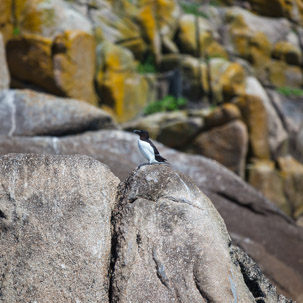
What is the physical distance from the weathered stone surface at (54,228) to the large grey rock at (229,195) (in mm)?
3970

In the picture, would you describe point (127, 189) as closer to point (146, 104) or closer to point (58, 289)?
point (58, 289)

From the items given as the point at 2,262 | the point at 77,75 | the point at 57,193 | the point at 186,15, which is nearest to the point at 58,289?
the point at 2,262

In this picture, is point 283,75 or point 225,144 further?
point 283,75

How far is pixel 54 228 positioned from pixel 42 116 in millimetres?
5053

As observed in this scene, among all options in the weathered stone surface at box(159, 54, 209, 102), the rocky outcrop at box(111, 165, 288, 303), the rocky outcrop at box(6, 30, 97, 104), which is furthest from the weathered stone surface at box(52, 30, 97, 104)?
the rocky outcrop at box(111, 165, 288, 303)

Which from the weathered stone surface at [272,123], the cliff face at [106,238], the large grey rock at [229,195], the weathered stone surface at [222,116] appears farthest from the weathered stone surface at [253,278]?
the weathered stone surface at [272,123]

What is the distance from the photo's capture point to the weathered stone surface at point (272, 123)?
1616cm

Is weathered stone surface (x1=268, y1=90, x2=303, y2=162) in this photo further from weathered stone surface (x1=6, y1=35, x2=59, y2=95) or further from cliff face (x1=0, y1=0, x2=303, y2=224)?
weathered stone surface (x1=6, y1=35, x2=59, y2=95)

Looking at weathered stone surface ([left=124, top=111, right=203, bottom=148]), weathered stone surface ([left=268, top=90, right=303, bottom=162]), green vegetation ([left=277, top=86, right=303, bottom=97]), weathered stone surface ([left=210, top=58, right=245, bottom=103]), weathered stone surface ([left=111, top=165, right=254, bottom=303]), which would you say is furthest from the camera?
green vegetation ([left=277, top=86, right=303, bottom=97])

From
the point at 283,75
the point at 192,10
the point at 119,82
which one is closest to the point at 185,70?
the point at 119,82

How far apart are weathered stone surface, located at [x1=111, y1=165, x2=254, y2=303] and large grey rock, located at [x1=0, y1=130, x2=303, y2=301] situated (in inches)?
161

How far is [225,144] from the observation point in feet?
49.5

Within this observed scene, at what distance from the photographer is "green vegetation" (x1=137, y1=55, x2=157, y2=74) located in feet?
58.0

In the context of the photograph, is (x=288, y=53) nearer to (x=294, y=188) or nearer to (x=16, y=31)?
(x=294, y=188)
